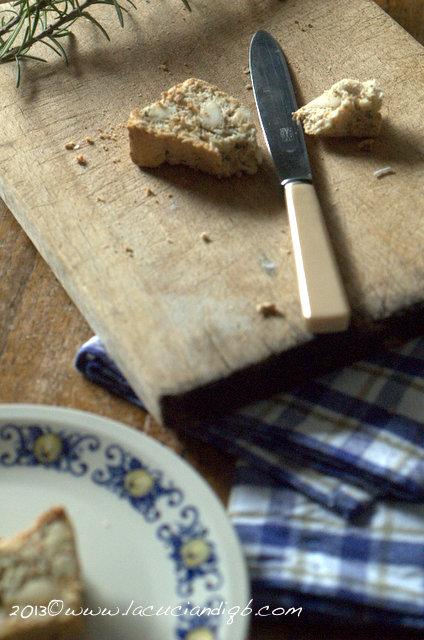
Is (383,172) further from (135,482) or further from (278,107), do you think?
(135,482)

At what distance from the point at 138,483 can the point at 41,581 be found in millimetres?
245

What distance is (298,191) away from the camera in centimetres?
177

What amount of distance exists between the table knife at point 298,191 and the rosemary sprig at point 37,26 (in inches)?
12.9

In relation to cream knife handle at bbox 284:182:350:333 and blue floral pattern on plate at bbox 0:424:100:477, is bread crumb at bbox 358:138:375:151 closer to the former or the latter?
cream knife handle at bbox 284:182:350:333

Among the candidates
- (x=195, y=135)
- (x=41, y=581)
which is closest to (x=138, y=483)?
(x=41, y=581)

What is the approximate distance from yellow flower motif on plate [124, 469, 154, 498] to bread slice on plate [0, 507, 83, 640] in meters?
0.15

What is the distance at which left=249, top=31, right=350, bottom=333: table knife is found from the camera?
5.13 feet

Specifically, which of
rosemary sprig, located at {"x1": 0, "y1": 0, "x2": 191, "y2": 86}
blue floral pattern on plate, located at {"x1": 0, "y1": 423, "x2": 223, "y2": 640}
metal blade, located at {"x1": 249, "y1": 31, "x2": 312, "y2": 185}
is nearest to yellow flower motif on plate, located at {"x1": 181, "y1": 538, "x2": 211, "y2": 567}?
blue floral pattern on plate, located at {"x1": 0, "y1": 423, "x2": 223, "y2": 640}

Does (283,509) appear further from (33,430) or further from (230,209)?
(230,209)

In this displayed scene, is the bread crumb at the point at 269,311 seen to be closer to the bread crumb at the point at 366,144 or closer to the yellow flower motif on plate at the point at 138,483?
the yellow flower motif on plate at the point at 138,483

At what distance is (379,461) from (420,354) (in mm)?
282

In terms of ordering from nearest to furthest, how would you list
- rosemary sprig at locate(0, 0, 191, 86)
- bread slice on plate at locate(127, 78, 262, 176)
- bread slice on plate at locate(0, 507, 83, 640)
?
bread slice on plate at locate(0, 507, 83, 640) → bread slice on plate at locate(127, 78, 262, 176) → rosemary sprig at locate(0, 0, 191, 86)

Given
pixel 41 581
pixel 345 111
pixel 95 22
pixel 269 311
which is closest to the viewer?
pixel 41 581

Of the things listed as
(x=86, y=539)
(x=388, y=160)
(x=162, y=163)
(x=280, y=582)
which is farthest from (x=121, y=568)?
(x=388, y=160)
